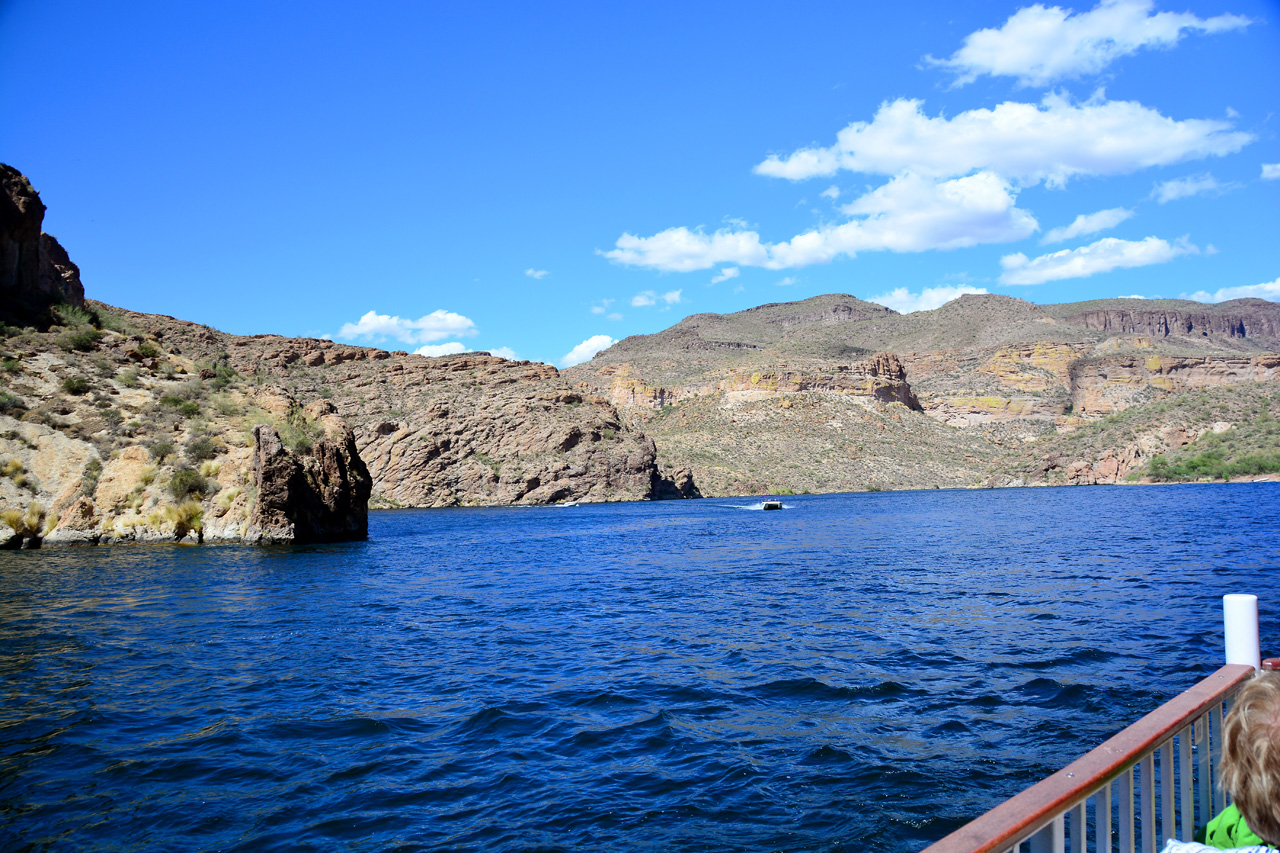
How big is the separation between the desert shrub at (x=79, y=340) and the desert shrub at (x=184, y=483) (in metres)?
11.3

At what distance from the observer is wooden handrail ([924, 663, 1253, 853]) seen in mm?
2271

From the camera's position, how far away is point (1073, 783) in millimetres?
A: 2627

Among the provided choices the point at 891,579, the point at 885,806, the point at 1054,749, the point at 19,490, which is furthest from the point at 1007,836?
the point at 19,490

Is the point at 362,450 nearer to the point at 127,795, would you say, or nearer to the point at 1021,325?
the point at 127,795

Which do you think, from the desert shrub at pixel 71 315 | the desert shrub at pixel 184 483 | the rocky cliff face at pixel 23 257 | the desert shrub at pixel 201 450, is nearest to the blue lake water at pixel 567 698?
the desert shrub at pixel 184 483

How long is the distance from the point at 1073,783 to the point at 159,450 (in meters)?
33.1

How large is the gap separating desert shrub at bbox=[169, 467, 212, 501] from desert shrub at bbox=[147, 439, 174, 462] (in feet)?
2.79

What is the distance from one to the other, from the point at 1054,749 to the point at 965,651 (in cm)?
448

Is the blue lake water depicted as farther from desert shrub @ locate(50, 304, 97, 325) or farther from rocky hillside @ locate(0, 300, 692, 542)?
desert shrub @ locate(50, 304, 97, 325)

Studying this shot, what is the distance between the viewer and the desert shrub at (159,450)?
29250mm

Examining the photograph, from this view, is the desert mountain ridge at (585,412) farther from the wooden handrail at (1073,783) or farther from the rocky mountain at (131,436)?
→ the wooden handrail at (1073,783)

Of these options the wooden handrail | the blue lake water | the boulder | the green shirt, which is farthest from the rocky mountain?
the green shirt

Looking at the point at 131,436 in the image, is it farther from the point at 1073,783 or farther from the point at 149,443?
the point at 1073,783

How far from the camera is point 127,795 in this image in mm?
7125
